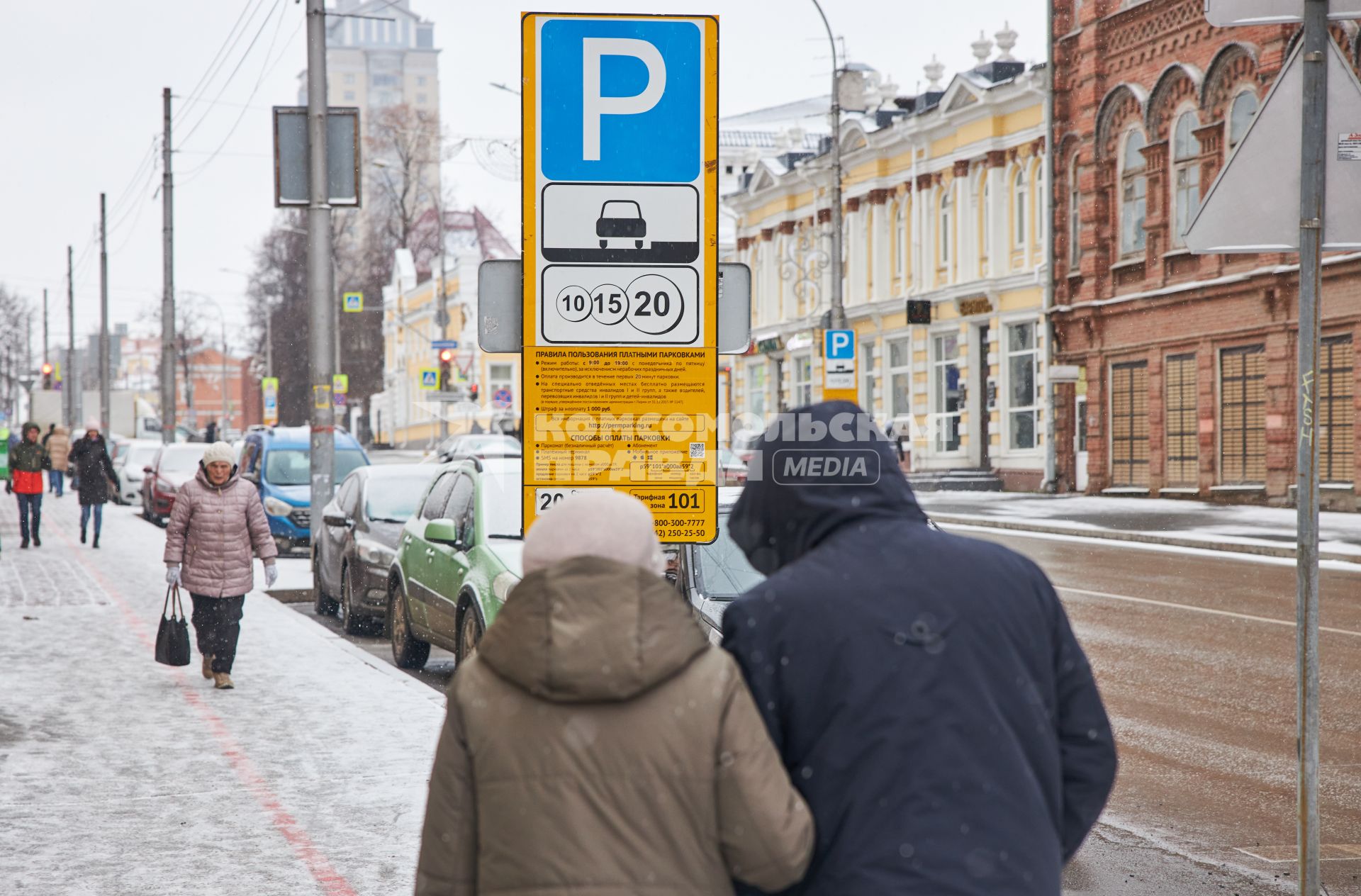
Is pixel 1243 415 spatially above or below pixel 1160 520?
above

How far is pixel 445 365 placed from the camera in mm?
47531

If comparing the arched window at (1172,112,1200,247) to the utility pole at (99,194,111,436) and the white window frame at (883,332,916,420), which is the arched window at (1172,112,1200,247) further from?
the utility pole at (99,194,111,436)

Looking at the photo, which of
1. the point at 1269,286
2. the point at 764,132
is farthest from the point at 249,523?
the point at 764,132

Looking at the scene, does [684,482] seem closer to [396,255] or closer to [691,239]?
[691,239]

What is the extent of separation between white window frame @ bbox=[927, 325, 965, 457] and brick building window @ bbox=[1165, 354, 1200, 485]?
9.55 metres

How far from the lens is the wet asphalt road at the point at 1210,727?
6.62 m

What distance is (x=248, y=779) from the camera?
26.0 ft

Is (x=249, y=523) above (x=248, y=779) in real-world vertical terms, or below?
above

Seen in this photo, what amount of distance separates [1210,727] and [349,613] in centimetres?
774

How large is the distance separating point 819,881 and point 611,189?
156 inches

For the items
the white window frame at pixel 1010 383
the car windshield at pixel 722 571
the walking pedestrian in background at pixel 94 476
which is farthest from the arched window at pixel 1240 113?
the car windshield at pixel 722 571

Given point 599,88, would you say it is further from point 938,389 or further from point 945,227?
point 938,389

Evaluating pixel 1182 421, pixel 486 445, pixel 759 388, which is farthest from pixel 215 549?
pixel 759 388

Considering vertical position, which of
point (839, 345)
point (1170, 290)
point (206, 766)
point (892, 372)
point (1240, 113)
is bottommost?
point (206, 766)
